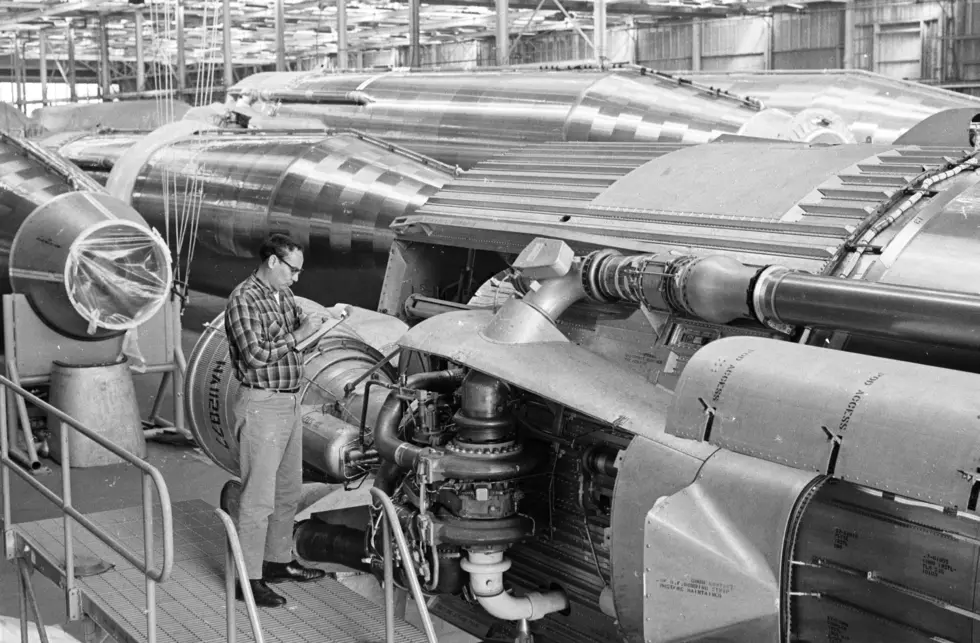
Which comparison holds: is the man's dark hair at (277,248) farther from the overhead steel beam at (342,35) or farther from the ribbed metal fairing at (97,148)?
the overhead steel beam at (342,35)

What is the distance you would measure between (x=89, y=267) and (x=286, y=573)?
5319 millimetres

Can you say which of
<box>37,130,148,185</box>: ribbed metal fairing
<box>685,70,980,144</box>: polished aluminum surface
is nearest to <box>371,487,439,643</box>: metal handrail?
<box>685,70,980,144</box>: polished aluminum surface

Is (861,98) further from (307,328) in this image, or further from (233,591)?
(233,591)

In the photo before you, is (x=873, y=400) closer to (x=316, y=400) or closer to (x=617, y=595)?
(x=617, y=595)

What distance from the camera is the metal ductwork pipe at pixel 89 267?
10.7m

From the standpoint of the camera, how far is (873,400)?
372 cm

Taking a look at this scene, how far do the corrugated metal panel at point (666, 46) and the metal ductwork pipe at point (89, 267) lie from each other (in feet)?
91.4

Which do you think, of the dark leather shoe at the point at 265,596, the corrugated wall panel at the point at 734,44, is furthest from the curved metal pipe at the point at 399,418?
the corrugated wall panel at the point at 734,44

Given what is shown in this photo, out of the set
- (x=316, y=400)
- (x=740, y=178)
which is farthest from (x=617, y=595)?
(x=316, y=400)

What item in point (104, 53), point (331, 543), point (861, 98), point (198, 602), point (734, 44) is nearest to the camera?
point (198, 602)

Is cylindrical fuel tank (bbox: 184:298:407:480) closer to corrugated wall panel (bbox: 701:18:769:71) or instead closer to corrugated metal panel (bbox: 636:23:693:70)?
corrugated wall panel (bbox: 701:18:769:71)

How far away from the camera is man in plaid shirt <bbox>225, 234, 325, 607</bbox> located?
6195 millimetres

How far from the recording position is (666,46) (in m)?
37.4

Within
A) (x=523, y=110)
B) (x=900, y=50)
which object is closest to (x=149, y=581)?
(x=523, y=110)
